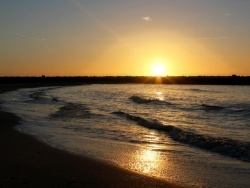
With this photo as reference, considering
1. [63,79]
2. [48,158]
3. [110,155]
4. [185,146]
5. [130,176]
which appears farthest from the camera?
[63,79]

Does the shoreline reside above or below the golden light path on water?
above

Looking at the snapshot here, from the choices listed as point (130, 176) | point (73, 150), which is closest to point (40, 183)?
point (130, 176)

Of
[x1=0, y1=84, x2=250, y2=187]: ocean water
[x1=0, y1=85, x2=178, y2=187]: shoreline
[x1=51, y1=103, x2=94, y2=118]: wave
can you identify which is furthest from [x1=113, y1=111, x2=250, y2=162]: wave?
[x1=51, y1=103, x2=94, y2=118]: wave

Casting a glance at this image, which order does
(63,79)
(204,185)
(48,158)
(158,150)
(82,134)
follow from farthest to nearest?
(63,79) < (82,134) < (158,150) < (48,158) < (204,185)

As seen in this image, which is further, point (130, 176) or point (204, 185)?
point (130, 176)

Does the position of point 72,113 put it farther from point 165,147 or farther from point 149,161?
point 149,161

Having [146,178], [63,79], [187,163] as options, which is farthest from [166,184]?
[63,79]

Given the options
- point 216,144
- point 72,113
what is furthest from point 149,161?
point 72,113

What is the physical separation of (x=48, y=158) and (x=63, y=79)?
14828 centimetres

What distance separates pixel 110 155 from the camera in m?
10.5

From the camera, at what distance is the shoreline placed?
717 cm

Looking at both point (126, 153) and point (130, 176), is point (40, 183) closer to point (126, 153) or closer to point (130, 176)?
point (130, 176)

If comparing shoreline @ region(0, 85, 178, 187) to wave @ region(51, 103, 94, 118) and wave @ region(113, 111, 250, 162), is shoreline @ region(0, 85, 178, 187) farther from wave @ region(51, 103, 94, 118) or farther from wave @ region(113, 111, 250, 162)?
wave @ region(51, 103, 94, 118)

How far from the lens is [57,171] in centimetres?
816
